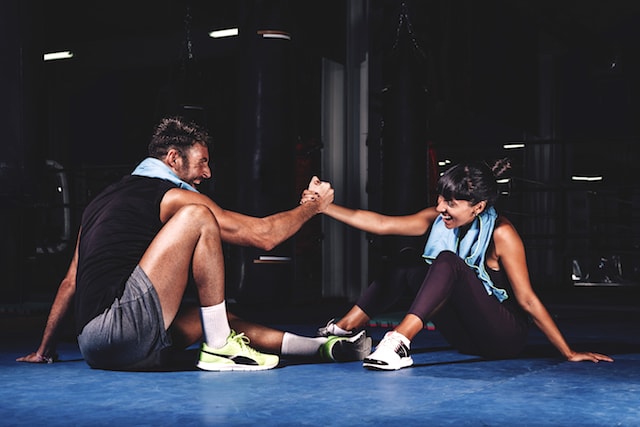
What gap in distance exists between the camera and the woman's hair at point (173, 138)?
3062 millimetres

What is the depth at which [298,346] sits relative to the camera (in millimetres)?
3256

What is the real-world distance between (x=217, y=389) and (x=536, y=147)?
8.56 meters

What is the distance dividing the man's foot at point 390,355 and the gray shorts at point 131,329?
73 cm

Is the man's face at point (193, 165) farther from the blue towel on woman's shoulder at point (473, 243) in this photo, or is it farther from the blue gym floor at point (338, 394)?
the blue towel on woman's shoulder at point (473, 243)

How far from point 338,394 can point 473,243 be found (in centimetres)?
98

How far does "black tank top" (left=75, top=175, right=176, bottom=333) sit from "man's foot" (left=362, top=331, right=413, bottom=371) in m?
0.89

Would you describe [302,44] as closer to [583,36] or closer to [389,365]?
[583,36]

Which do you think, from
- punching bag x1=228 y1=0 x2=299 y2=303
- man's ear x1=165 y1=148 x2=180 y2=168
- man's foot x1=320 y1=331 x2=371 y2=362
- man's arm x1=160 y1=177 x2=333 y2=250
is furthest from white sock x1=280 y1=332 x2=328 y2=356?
punching bag x1=228 y1=0 x2=299 y2=303

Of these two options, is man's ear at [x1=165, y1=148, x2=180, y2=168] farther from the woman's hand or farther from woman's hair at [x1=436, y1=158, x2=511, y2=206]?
the woman's hand

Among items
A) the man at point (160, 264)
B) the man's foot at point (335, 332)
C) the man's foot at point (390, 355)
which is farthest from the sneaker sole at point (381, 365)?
the man's foot at point (335, 332)

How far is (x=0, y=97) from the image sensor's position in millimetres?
6566

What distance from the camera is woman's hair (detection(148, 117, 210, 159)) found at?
121 inches

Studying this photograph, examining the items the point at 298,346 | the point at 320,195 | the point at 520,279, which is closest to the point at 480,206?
the point at 520,279

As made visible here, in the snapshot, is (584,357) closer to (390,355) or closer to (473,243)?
(473,243)
